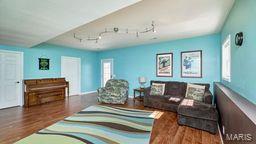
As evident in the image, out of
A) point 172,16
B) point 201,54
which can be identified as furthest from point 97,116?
point 201,54

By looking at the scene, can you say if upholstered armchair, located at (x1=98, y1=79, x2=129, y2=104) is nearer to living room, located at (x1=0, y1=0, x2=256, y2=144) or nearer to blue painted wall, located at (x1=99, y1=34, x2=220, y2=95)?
living room, located at (x1=0, y1=0, x2=256, y2=144)

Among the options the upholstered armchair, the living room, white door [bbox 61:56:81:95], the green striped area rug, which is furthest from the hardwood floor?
white door [bbox 61:56:81:95]

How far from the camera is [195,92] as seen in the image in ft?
13.5

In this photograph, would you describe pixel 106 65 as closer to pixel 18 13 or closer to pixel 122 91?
pixel 122 91

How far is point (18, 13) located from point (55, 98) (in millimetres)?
4143

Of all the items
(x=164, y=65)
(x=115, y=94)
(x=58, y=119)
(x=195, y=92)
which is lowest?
(x=58, y=119)

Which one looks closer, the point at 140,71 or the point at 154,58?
the point at 154,58

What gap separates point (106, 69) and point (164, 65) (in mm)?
3415

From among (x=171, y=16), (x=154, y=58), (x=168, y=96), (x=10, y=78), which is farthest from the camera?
(x=154, y=58)

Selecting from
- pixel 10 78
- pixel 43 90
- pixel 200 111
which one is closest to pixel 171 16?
pixel 200 111

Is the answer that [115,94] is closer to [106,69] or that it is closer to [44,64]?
[106,69]

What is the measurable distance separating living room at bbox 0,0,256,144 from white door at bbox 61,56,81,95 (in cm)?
5

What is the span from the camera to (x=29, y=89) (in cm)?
498

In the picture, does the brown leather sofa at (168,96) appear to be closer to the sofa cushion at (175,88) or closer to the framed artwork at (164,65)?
the sofa cushion at (175,88)
